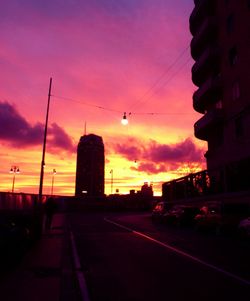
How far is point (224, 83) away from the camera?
42344mm

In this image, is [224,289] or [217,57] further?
[217,57]

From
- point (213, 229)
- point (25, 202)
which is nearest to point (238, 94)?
point (213, 229)

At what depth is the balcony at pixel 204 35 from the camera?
147 feet

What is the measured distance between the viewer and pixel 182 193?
54.4 m

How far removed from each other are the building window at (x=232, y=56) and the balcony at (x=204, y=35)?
5186mm

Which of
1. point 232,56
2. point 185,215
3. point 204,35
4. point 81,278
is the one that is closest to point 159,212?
point 185,215

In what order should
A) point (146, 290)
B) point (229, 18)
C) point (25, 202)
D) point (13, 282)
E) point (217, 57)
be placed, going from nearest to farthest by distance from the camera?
point (146, 290) → point (13, 282) → point (25, 202) → point (229, 18) → point (217, 57)

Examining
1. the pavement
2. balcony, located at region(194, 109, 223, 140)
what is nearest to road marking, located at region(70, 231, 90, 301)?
the pavement

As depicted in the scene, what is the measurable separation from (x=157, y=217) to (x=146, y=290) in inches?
1228

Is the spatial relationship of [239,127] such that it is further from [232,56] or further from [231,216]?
[231,216]

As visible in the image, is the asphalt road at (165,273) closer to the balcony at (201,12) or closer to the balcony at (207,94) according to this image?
the balcony at (207,94)

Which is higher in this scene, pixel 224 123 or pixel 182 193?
pixel 224 123

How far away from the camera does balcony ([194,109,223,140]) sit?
41875 mm

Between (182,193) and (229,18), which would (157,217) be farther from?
(229,18)
